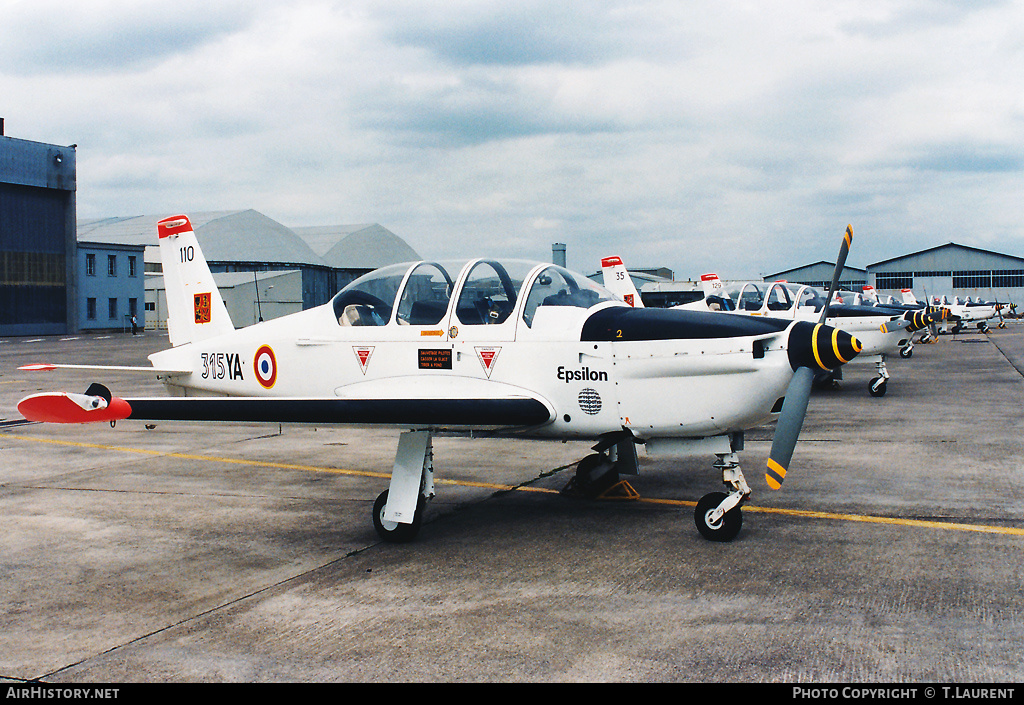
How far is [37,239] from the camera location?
5375 cm

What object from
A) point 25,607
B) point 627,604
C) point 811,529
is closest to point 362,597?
point 627,604

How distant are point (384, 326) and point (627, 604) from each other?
325 centimetres

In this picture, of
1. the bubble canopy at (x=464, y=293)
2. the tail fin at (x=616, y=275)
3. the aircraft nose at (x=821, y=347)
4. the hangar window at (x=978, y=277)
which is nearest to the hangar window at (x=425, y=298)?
the bubble canopy at (x=464, y=293)

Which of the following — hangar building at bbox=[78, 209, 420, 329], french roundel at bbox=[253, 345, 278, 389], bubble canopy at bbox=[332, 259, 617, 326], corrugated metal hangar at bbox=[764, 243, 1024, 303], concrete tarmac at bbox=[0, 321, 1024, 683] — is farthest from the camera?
corrugated metal hangar at bbox=[764, 243, 1024, 303]

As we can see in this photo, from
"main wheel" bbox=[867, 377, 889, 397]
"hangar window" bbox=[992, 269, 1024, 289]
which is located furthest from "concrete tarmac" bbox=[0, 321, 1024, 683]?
"hangar window" bbox=[992, 269, 1024, 289]

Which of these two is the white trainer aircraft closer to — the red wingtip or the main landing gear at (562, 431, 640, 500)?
the main landing gear at (562, 431, 640, 500)

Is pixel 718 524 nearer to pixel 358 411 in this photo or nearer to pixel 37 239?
pixel 358 411

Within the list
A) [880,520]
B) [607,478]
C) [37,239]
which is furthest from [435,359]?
[37,239]

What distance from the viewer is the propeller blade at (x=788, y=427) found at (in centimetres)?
557

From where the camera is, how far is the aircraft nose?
5.75 metres

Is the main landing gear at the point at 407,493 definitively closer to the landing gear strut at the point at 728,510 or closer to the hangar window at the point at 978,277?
the landing gear strut at the point at 728,510

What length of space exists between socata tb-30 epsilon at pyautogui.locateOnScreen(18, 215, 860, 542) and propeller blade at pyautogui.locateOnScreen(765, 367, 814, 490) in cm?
1

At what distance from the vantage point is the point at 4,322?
171ft
